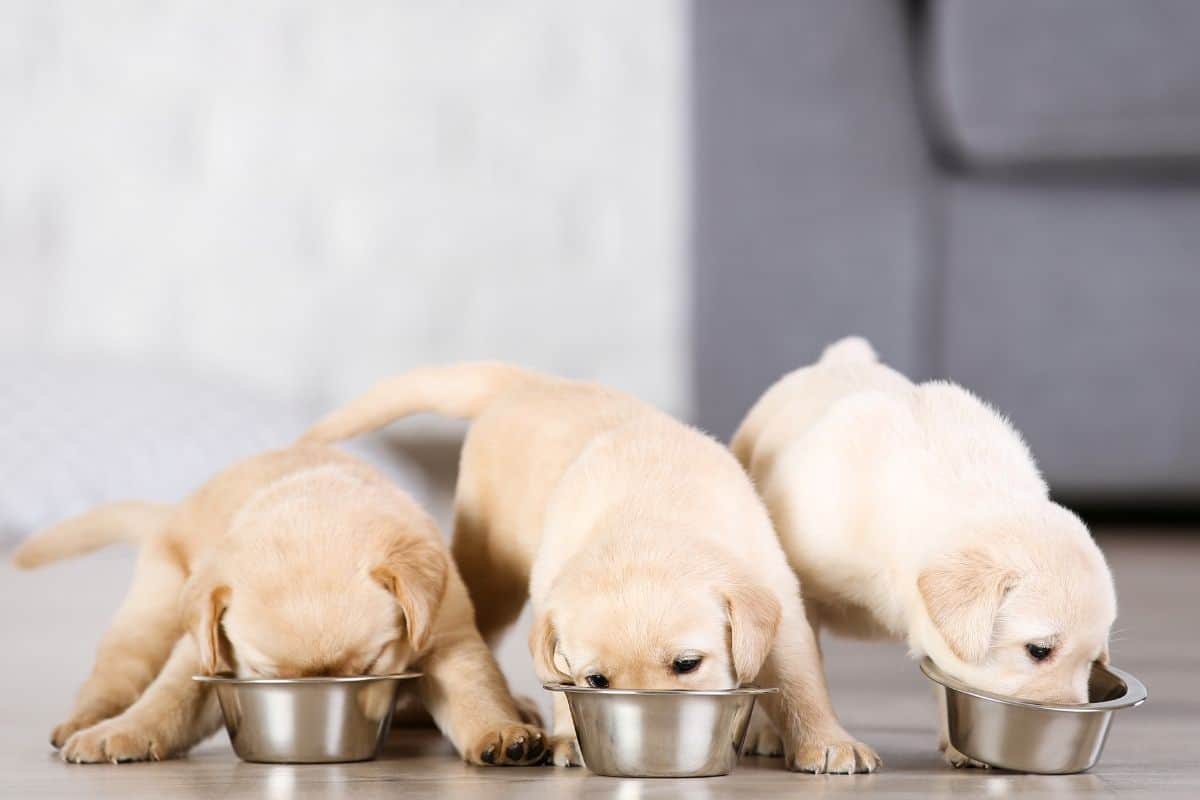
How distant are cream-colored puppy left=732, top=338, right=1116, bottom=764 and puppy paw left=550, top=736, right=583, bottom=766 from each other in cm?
34

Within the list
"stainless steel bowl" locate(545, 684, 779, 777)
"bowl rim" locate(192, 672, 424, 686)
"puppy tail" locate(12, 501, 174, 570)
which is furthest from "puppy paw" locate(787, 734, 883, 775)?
"puppy tail" locate(12, 501, 174, 570)

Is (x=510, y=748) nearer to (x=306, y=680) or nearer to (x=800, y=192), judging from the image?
(x=306, y=680)

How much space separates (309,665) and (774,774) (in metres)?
0.43

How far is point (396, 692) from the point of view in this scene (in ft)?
4.62

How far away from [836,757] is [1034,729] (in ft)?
0.56

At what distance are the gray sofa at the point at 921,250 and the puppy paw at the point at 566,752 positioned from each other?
1802 millimetres

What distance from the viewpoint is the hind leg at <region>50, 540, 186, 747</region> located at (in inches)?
61.4

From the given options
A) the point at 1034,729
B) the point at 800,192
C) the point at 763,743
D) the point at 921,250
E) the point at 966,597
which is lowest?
the point at 763,743

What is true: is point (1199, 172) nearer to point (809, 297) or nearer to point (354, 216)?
point (809, 297)

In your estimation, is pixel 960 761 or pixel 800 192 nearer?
pixel 960 761

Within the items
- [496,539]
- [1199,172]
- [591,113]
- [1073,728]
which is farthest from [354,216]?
[1073,728]

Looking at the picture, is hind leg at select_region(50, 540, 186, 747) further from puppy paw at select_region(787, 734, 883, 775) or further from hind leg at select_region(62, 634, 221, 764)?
puppy paw at select_region(787, 734, 883, 775)

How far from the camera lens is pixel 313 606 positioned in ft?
4.34

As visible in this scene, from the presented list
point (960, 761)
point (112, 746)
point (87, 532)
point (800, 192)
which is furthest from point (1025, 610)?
point (800, 192)
